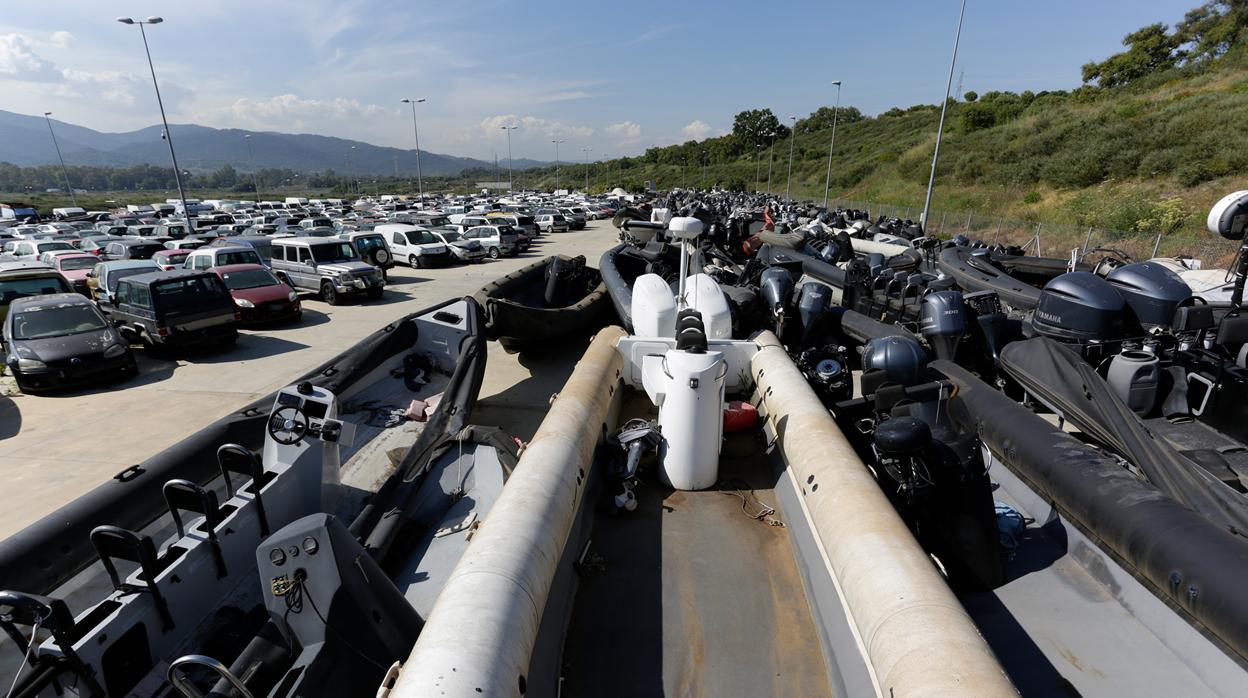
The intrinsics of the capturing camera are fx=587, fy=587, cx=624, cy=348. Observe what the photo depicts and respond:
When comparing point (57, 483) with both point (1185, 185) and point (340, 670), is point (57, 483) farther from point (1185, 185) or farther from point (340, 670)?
point (1185, 185)

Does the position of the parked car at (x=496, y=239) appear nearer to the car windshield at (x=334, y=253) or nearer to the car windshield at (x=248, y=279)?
the car windshield at (x=334, y=253)

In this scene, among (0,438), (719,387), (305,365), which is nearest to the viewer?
(719,387)

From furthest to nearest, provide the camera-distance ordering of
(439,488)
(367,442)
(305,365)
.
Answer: (305,365) < (367,442) < (439,488)

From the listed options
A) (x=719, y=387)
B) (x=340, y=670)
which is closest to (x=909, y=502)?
(x=719, y=387)

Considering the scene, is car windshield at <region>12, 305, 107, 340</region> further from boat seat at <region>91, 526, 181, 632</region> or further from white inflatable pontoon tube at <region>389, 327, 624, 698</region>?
white inflatable pontoon tube at <region>389, 327, 624, 698</region>

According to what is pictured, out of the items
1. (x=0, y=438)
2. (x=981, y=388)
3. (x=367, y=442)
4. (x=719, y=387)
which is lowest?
(x=0, y=438)

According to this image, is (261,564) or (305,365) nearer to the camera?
(261,564)

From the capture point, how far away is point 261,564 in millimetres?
3021

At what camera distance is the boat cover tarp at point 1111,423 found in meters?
4.06

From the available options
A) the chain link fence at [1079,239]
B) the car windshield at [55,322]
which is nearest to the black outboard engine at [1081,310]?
the chain link fence at [1079,239]

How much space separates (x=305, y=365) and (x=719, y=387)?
9046mm

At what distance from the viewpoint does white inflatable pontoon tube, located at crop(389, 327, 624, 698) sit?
2314 mm

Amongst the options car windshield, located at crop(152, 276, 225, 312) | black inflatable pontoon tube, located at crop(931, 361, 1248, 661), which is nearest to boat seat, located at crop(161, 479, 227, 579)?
black inflatable pontoon tube, located at crop(931, 361, 1248, 661)

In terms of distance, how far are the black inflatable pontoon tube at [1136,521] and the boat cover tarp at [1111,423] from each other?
418 millimetres
